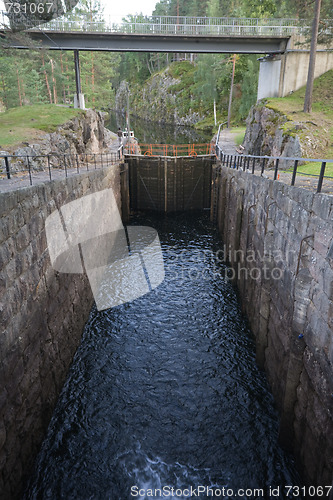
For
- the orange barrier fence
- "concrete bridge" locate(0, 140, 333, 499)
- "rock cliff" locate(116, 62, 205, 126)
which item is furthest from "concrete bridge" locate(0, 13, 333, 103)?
"rock cliff" locate(116, 62, 205, 126)

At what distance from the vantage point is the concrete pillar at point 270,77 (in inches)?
1296

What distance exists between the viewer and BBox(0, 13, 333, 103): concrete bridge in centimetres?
3056

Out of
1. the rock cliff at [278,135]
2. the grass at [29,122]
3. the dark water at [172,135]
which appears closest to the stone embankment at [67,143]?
the grass at [29,122]

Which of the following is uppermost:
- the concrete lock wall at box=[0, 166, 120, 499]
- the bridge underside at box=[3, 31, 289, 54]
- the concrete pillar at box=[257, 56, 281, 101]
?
the bridge underside at box=[3, 31, 289, 54]

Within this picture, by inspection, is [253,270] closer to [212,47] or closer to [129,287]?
[129,287]

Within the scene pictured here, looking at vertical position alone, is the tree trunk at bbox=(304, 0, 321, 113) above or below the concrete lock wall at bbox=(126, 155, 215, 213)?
above

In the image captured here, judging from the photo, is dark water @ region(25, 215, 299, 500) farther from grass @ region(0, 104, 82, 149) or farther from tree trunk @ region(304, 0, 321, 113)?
tree trunk @ region(304, 0, 321, 113)

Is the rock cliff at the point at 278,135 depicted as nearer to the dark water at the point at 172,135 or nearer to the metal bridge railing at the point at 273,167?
the metal bridge railing at the point at 273,167

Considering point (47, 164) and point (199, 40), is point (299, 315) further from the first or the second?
point (199, 40)

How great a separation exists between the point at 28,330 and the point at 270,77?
35.2 metres

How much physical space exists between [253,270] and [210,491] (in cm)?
861

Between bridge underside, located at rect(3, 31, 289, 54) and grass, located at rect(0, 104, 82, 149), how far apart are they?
6579 millimetres

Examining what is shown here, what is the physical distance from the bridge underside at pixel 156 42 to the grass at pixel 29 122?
658 centimetres

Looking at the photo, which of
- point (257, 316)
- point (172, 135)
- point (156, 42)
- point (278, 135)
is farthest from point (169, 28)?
point (172, 135)
